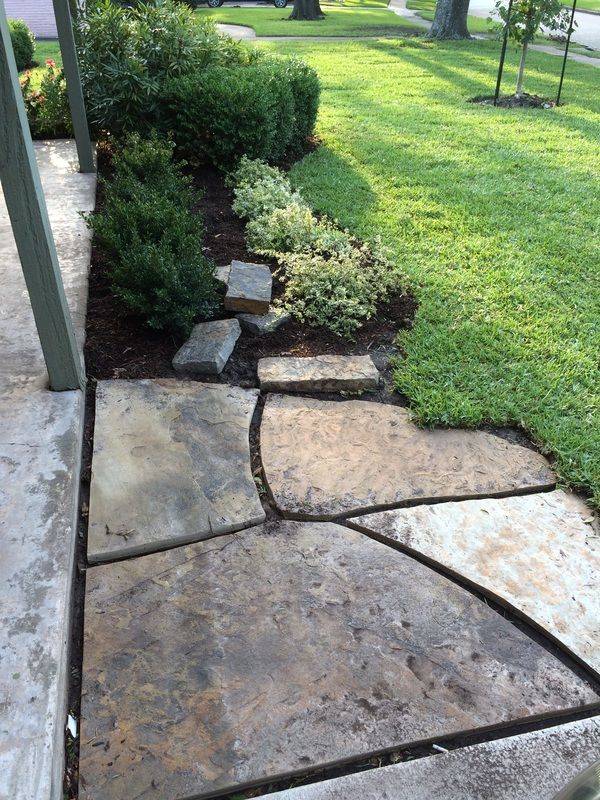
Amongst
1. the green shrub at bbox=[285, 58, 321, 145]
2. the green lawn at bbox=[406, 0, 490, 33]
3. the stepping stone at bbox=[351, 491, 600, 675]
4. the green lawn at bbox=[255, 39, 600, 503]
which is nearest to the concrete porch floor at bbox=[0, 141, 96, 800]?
the stepping stone at bbox=[351, 491, 600, 675]

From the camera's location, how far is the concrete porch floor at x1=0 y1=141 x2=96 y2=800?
147 cm

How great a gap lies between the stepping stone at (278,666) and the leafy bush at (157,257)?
1395 mm

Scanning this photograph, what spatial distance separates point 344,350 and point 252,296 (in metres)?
0.57

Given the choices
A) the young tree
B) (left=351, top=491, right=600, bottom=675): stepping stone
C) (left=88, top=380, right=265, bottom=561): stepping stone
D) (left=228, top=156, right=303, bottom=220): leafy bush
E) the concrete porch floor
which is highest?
the young tree

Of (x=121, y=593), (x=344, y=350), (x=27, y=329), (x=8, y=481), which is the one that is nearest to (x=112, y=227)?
(x=27, y=329)

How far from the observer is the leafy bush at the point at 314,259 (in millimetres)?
3477

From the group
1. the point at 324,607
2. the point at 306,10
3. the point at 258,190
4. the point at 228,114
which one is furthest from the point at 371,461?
the point at 306,10

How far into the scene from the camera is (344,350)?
3262mm

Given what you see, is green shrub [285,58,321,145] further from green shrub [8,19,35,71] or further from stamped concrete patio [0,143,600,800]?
green shrub [8,19,35,71]

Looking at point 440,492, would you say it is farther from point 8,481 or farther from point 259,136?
point 259,136

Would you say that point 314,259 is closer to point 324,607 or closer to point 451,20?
point 324,607

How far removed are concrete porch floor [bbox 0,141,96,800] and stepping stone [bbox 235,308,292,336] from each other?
32.3 inches

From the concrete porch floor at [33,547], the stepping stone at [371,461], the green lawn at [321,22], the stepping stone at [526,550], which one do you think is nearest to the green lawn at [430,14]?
the green lawn at [321,22]

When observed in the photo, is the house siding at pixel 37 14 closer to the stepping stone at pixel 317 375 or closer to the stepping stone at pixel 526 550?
the stepping stone at pixel 317 375
